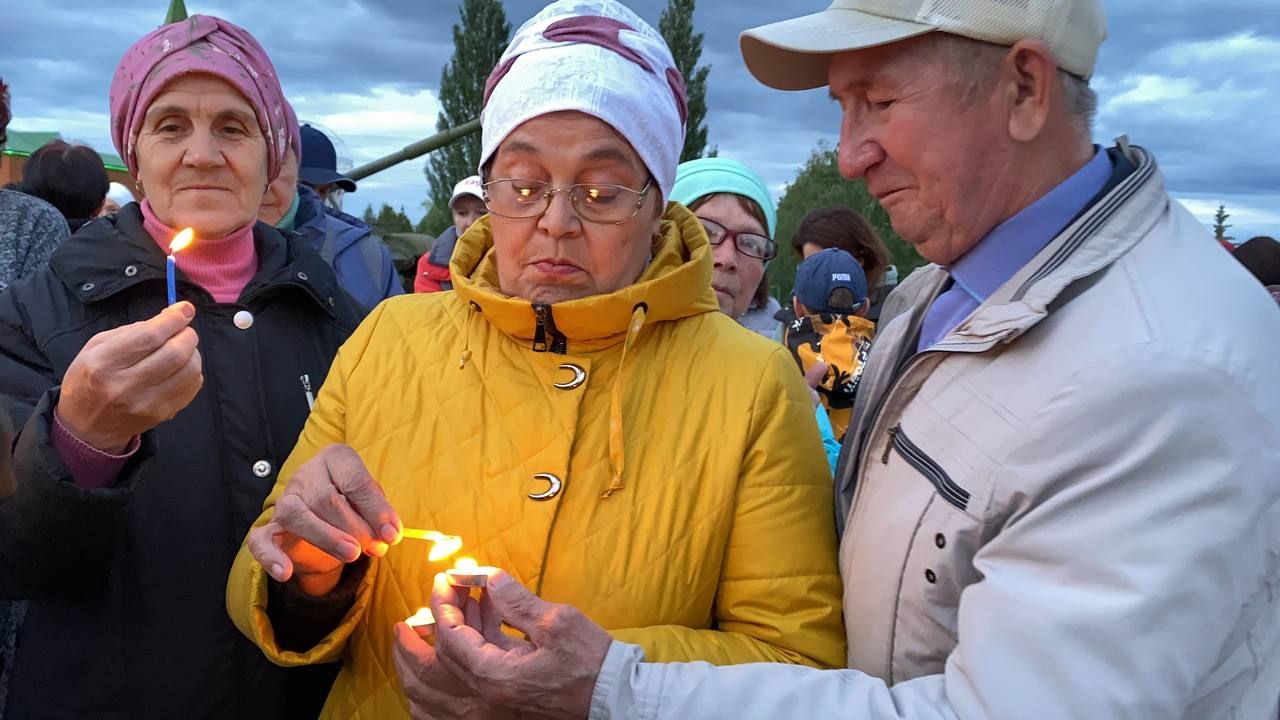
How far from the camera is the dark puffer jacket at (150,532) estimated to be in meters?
2.49

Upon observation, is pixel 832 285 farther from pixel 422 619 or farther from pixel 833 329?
pixel 422 619

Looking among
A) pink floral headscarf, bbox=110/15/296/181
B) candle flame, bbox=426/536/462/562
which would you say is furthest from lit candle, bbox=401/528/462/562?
pink floral headscarf, bbox=110/15/296/181

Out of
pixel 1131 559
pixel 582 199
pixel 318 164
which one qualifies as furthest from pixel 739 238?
pixel 318 164

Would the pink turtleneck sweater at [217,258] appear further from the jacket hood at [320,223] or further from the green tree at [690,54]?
the green tree at [690,54]

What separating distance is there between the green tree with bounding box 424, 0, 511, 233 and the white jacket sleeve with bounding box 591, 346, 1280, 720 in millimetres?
39298

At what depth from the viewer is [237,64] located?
111 inches

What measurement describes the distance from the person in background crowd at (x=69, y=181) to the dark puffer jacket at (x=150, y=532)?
4000mm

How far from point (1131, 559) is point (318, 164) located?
6.97m

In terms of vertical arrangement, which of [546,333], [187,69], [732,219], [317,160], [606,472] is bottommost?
[606,472]

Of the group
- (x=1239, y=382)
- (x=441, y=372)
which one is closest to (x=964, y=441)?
(x=1239, y=382)

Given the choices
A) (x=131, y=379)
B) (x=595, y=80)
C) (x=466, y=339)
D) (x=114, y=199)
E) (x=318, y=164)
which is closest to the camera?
(x=131, y=379)

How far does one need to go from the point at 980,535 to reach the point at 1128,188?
2.70 ft

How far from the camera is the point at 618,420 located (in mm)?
2281

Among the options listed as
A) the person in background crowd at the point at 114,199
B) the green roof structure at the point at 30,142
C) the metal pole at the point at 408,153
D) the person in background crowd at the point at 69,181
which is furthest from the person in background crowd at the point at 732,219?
the green roof structure at the point at 30,142
